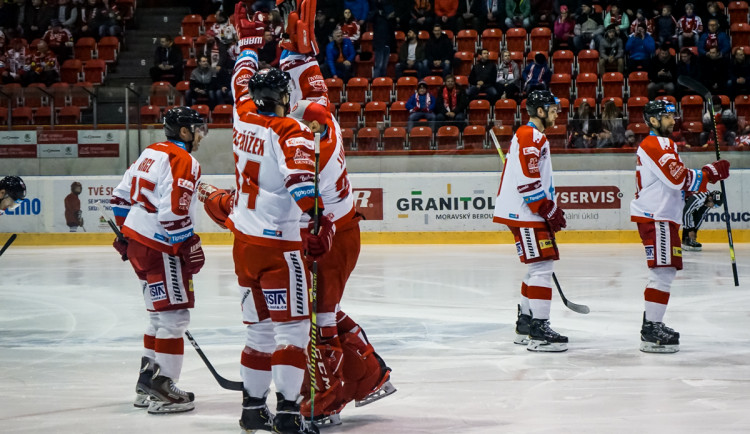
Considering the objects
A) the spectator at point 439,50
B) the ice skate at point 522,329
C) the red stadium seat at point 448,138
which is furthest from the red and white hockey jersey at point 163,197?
the spectator at point 439,50

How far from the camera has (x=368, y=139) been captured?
14359mm

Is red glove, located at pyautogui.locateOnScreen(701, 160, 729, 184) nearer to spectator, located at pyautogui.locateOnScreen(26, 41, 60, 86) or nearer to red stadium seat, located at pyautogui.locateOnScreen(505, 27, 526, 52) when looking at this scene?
red stadium seat, located at pyautogui.locateOnScreen(505, 27, 526, 52)

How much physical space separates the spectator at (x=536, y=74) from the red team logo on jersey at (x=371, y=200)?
3.52 m

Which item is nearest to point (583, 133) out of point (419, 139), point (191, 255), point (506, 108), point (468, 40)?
point (506, 108)

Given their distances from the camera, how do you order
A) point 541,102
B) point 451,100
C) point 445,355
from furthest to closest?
point 451,100, point 541,102, point 445,355

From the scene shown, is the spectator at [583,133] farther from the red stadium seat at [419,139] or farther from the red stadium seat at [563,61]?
the red stadium seat at [563,61]

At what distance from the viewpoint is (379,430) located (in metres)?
4.30

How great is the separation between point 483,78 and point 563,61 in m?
1.84

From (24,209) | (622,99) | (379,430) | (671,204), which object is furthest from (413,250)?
(379,430)

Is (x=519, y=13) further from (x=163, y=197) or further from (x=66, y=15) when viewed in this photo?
(x=163, y=197)

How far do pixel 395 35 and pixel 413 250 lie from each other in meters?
5.99

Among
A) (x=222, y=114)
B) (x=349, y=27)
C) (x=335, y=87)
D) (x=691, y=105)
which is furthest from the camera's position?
(x=349, y=27)

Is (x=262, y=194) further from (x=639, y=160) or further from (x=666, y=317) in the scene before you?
(x=666, y=317)

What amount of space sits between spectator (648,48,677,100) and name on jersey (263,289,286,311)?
1316cm
